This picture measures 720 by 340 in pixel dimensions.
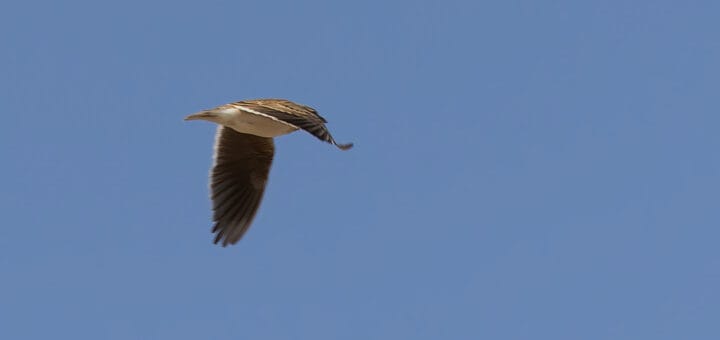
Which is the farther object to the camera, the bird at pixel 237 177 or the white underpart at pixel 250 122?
the bird at pixel 237 177

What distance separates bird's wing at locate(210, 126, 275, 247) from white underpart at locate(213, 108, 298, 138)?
Answer: 2.55 metres

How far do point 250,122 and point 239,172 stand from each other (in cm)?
300

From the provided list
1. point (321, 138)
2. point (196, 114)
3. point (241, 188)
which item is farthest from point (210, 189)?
point (321, 138)

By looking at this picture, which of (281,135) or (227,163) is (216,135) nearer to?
(227,163)

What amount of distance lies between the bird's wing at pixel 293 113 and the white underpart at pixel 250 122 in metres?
0.13

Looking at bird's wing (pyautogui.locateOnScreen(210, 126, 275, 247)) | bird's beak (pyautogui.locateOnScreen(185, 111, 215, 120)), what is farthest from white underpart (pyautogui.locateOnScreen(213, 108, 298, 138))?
bird's wing (pyautogui.locateOnScreen(210, 126, 275, 247))

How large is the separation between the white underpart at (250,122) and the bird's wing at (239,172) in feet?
8.36

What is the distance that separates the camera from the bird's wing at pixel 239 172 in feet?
76.6

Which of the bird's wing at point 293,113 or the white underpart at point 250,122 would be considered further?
the white underpart at point 250,122

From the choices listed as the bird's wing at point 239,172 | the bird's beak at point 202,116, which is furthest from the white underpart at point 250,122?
the bird's wing at point 239,172

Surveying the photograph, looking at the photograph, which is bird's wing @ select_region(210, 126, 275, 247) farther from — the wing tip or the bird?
the wing tip

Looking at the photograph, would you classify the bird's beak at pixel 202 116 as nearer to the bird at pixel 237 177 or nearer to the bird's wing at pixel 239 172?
the bird at pixel 237 177

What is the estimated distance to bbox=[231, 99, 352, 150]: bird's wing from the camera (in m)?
18.0

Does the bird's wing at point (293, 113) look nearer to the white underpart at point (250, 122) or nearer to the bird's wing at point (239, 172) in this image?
the white underpart at point (250, 122)
